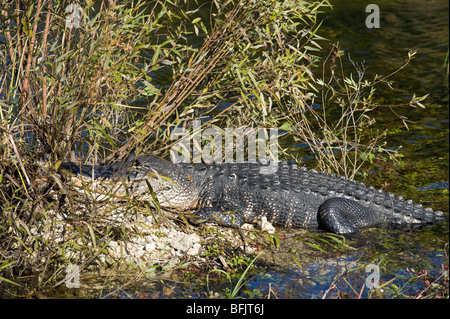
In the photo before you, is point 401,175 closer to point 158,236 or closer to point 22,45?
point 158,236

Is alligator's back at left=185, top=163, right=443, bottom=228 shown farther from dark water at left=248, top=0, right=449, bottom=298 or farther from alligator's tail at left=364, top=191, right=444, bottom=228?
dark water at left=248, top=0, right=449, bottom=298

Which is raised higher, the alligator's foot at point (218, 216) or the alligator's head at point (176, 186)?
the alligator's head at point (176, 186)

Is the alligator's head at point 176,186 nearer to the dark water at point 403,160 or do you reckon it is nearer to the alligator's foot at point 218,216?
the alligator's foot at point 218,216

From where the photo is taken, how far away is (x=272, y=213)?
5719mm

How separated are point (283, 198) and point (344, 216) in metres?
0.67

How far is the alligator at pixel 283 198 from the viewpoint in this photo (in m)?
Result: 5.69

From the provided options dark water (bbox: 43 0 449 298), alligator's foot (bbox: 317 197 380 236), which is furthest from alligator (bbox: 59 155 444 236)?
dark water (bbox: 43 0 449 298)

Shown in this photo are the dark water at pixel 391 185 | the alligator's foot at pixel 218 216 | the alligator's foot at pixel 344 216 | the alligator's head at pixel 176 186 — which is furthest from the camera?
the alligator's head at pixel 176 186

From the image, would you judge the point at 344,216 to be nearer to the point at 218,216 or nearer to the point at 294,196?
the point at 294,196

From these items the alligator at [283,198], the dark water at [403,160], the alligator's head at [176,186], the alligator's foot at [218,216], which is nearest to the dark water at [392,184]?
the dark water at [403,160]

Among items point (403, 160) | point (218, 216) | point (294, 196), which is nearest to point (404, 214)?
point (294, 196)

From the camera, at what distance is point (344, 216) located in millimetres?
5699
